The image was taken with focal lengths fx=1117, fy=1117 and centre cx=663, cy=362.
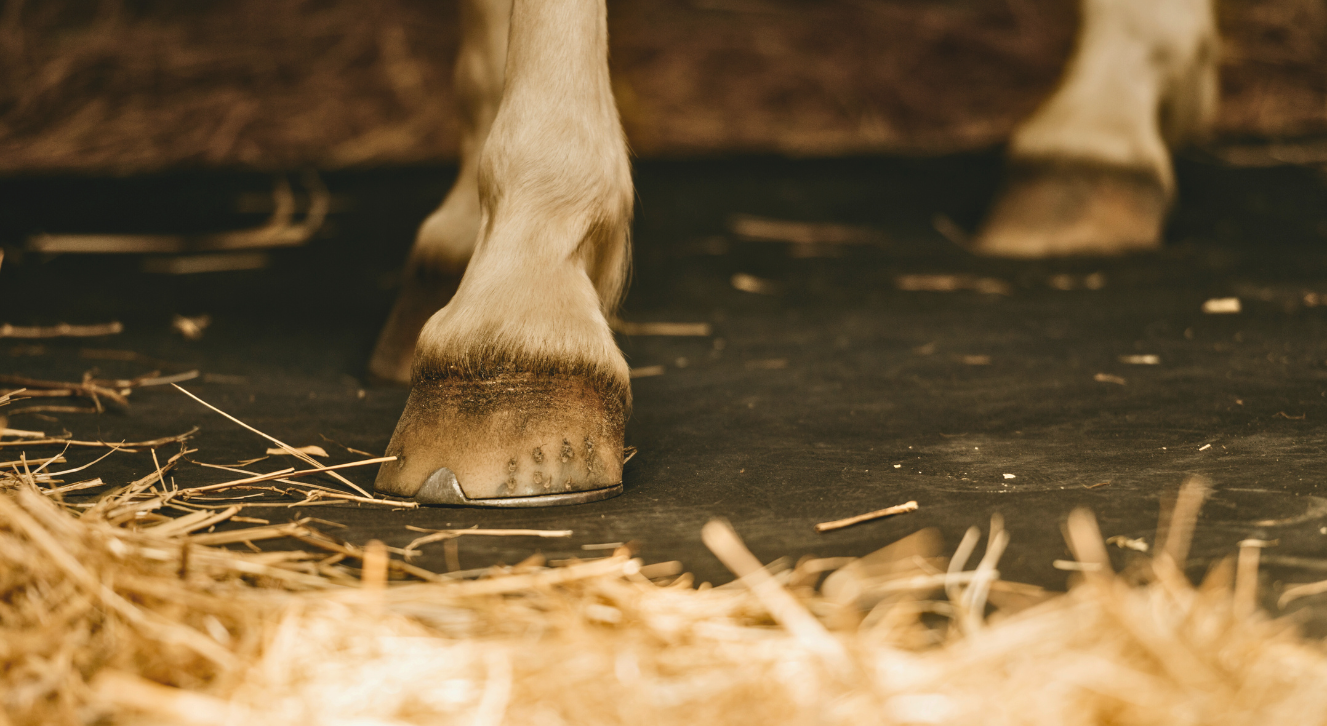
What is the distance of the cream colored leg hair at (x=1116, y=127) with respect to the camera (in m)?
1.77

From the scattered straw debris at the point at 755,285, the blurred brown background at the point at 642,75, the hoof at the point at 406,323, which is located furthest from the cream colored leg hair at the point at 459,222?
the blurred brown background at the point at 642,75

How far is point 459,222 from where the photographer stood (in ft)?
4.00

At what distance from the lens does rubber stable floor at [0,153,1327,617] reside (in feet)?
2.59

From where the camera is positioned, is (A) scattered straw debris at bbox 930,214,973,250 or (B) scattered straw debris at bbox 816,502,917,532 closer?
(B) scattered straw debris at bbox 816,502,917,532

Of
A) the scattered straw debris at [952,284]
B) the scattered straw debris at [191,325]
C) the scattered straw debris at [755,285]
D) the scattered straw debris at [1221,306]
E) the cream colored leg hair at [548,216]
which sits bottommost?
the scattered straw debris at [191,325]

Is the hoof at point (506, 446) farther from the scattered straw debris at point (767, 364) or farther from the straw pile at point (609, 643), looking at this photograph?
the scattered straw debris at point (767, 364)

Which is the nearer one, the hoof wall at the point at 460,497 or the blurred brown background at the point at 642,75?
the hoof wall at the point at 460,497

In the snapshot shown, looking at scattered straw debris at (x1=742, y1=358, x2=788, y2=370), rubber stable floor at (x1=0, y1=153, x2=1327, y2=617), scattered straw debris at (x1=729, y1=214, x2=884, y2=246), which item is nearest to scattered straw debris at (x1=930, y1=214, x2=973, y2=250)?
rubber stable floor at (x1=0, y1=153, x2=1327, y2=617)

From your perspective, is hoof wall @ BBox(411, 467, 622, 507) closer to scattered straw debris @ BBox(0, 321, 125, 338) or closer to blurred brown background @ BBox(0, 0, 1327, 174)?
scattered straw debris @ BBox(0, 321, 125, 338)

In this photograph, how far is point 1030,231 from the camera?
1.90 metres

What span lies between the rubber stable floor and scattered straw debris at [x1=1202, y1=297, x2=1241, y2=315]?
2cm

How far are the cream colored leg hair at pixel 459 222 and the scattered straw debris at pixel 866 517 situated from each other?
529 millimetres

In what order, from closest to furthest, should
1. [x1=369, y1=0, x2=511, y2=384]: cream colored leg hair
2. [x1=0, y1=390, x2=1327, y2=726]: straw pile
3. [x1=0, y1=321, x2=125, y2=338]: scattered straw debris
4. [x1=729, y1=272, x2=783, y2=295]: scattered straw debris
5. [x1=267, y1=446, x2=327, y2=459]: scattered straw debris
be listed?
[x1=0, y1=390, x2=1327, y2=726]: straw pile < [x1=267, y1=446, x2=327, y2=459]: scattered straw debris < [x1=369, y1=0, x2=511, y2=384]: cream colored leg hair < [x1=0, y1=321, x2=125, y2=338]: scattered straw debris < [x1=729, y1=272, x2=783, y2=295]: scattered straw debris

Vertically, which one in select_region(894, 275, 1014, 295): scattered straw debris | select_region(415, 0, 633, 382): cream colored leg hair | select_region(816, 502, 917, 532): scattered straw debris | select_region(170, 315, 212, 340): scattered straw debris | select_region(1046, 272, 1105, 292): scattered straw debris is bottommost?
select_region(170, 315, 212, 340): scattered straw debris
